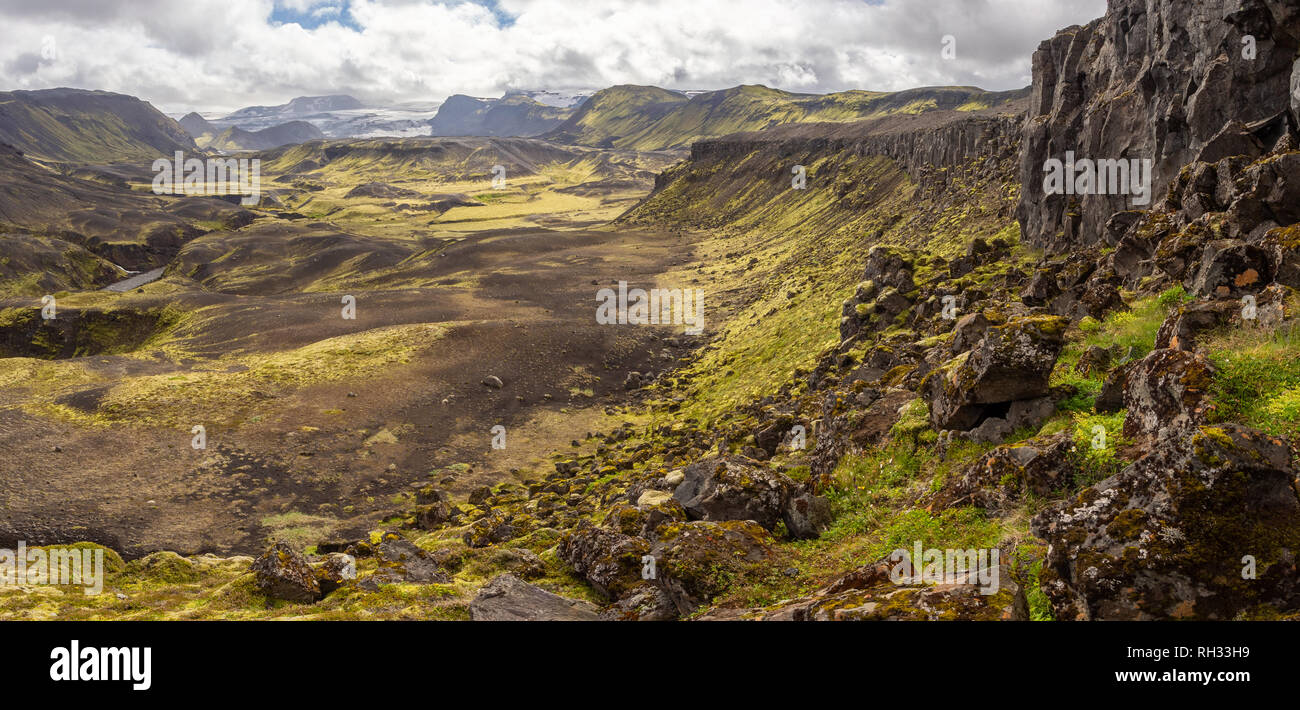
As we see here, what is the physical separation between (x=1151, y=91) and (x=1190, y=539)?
26917mm

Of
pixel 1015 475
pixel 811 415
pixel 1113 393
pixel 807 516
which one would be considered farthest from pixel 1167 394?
pixel 811 415

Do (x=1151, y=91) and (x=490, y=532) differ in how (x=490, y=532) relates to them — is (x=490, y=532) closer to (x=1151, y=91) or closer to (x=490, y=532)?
(x=490, y=532)

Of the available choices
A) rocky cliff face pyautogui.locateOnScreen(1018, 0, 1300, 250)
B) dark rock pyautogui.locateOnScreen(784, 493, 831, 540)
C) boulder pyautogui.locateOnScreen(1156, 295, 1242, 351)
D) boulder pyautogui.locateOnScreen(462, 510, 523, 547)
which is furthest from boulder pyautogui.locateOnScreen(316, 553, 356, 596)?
rocky cliff face pyautogui.locateOnScreen(1018, 0, 1300, 250)

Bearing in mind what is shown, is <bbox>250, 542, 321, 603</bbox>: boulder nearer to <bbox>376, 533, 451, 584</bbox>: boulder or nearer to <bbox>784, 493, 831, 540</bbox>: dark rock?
<bbox>376, 533, 451, 584</bbox>: boulder

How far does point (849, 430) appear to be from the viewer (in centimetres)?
1722

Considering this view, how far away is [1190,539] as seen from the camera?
21.4 ft

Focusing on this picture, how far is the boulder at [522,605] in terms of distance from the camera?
1038cm

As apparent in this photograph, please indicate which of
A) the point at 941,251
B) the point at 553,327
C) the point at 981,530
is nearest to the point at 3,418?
the point at 553,327

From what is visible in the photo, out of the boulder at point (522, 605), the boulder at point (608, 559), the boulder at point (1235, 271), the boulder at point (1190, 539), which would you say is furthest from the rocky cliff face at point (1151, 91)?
the boulder at point (522, 605)

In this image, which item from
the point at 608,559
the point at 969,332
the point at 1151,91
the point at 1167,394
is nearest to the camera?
the point at 1167,394

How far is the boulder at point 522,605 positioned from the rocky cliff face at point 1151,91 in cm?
2226

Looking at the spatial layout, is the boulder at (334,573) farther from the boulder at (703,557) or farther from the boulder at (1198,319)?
the boulder at (1198,319)

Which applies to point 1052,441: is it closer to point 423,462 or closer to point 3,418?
point 423,462

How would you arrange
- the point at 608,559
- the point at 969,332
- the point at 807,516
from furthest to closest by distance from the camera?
the point at 969,332, the point at 807,516, the point at 608,559
